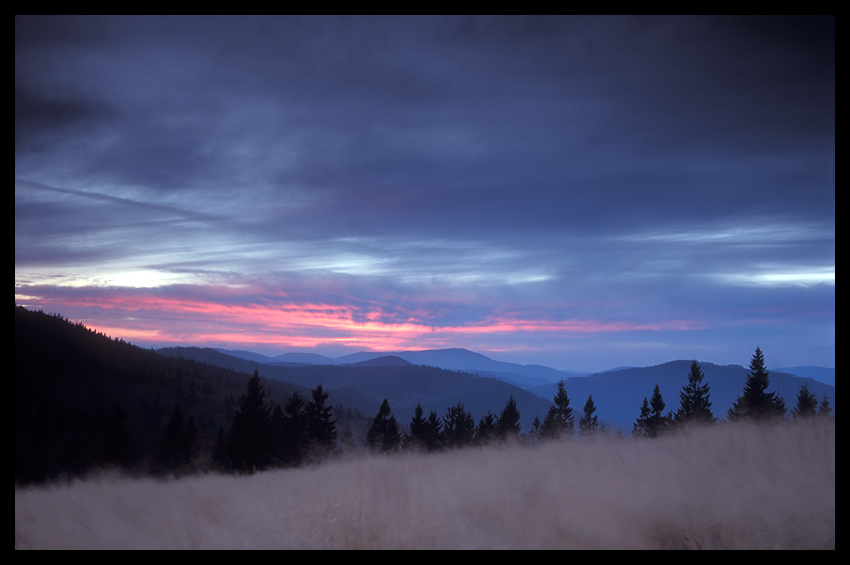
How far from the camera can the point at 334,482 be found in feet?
26.3

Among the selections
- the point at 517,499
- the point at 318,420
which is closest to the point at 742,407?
the point at 517,499

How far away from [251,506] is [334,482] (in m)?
1.37

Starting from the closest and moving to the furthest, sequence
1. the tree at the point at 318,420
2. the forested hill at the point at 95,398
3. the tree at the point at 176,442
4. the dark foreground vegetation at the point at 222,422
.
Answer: the dark foreground vegetation at the point at 222,422
the tree at the point at 318,420
the tree at the point at 176,442
the forested hill at the point at 95,398

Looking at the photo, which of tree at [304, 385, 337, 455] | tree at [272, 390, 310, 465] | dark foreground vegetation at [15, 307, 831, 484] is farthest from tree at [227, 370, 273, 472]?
tree at [304, 385, 337, 455]

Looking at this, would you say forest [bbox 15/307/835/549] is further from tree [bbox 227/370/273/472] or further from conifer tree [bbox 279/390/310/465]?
conifer tree [bbox 279/390/310/465]

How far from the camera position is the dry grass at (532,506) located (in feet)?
17.1

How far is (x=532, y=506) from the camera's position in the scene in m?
6.20

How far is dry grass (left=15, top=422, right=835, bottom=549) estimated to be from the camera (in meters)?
5.20

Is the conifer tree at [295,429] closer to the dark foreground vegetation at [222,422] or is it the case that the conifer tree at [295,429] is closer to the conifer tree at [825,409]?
the dark foreground vegetation at [222,422]

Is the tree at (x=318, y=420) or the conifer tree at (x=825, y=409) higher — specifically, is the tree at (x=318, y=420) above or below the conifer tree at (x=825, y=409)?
below

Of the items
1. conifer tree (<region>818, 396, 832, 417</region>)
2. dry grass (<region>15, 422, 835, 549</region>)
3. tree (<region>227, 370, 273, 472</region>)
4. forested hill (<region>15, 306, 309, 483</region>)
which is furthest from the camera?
forested hill (<region>15, 306, 309, 483</region>)

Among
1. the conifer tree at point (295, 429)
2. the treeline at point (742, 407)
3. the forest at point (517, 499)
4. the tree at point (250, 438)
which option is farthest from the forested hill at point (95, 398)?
the forest at point (517, 499)

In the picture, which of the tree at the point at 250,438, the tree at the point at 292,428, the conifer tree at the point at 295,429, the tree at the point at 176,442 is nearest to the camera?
the tree at the point at 250,438
